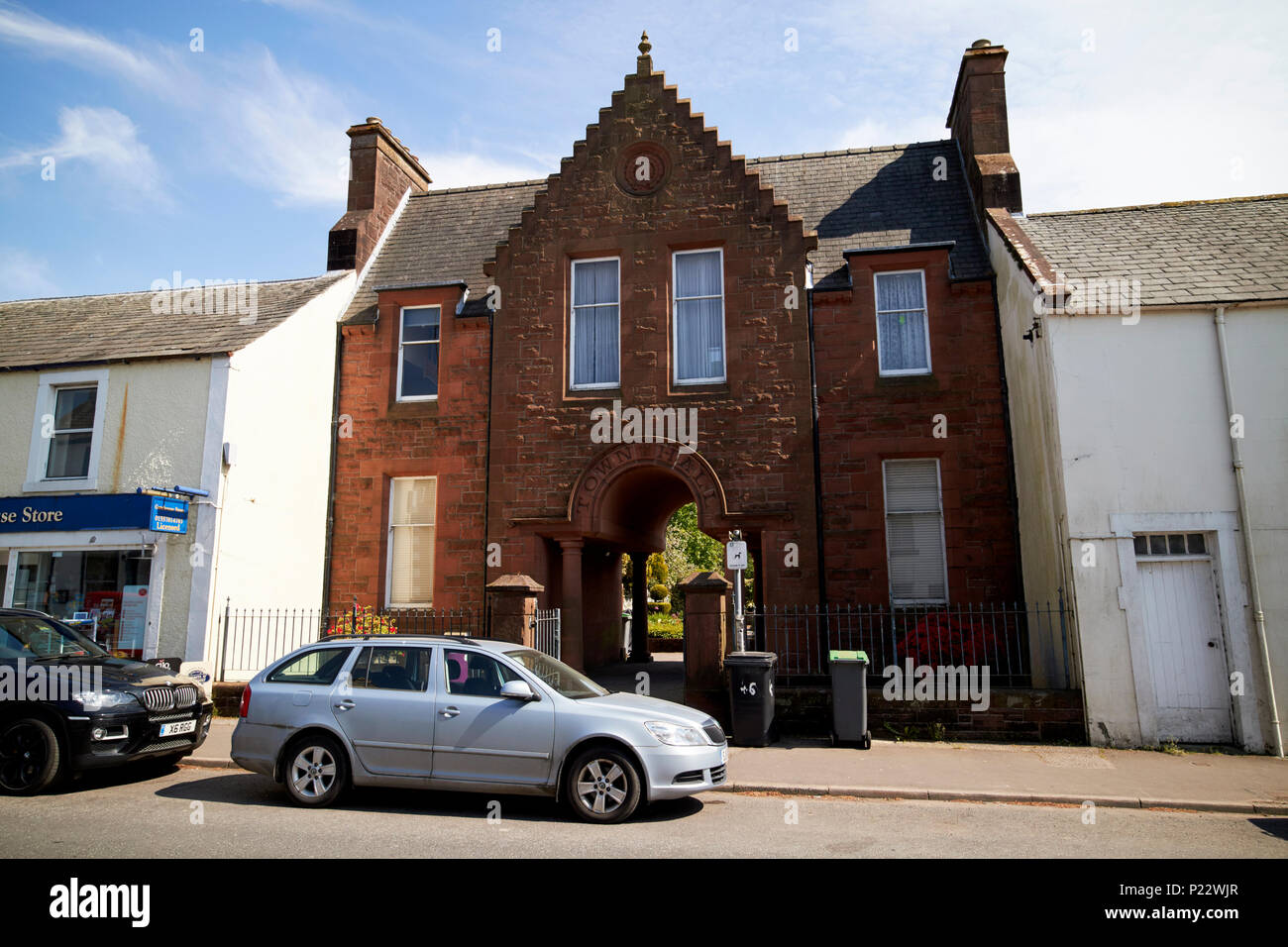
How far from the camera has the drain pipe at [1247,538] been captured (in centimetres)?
1041

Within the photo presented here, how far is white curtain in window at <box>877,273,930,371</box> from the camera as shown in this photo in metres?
14.7

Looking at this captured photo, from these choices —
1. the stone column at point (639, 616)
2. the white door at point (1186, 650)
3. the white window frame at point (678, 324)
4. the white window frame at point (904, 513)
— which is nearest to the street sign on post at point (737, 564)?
the white window frame at point (904, 513)

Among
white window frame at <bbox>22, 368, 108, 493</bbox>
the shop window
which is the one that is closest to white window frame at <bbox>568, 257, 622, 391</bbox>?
the shop window

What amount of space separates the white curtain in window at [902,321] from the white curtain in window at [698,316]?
291 cm

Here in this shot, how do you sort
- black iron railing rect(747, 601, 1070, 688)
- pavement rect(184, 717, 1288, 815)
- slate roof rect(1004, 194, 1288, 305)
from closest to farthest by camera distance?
pavement rect(184, 717, 1288, 815)
slate roof rect(1004, 194, 1288, 305)
black iron railing rect(747, 601, 1070, 688)

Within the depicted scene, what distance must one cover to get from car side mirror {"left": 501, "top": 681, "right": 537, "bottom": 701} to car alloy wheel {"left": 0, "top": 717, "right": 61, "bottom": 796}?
471 cm

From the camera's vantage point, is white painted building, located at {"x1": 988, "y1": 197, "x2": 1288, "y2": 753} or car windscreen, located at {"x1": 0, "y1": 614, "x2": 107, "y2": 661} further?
white painted building, located at {"x1": 988, "y1": 197, "x2": 1288, "y2": 753}

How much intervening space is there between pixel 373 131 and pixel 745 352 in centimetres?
1006

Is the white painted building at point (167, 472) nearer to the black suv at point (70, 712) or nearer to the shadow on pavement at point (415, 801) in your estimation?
the black suv at point (70, 712)

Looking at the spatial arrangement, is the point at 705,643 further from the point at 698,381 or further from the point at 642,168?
the point at 642,168

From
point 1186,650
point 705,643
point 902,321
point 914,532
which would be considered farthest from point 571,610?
point 1186,650

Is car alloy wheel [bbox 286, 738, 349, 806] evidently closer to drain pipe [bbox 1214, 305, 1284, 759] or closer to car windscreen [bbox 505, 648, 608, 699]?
car windscreen [bbox 505, 648, 608, 699]

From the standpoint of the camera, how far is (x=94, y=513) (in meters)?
13.4

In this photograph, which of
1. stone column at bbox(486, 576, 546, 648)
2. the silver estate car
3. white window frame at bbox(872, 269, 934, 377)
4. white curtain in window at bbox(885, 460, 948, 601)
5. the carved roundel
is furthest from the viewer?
the carved roundel
